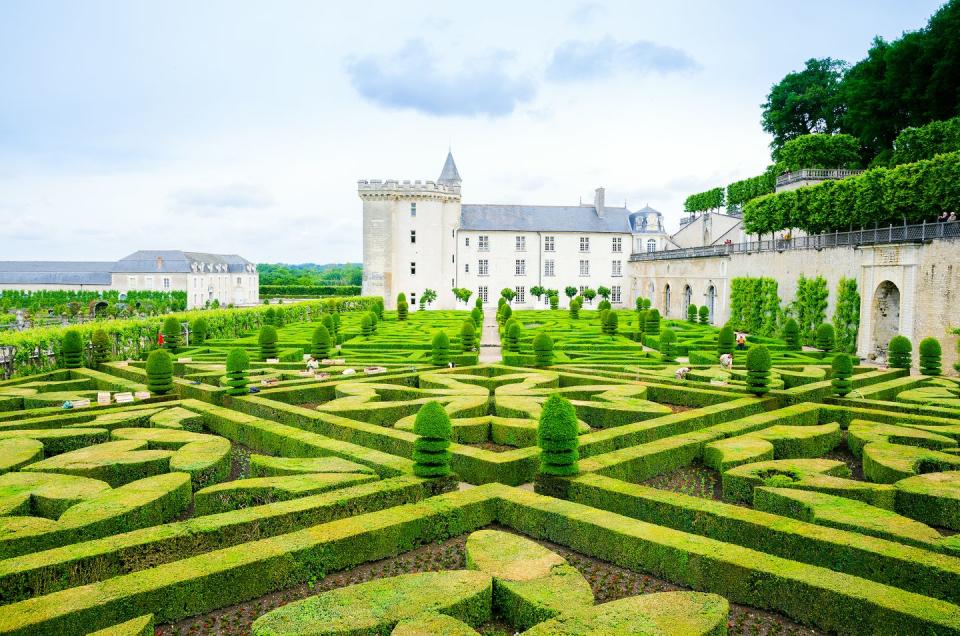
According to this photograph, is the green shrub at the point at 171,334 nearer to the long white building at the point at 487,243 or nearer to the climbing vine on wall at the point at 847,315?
the climbing vine on wall at the point at 847,315

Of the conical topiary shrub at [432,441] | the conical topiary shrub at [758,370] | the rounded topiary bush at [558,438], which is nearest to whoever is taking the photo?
the conical topiary shrub at [432,441]

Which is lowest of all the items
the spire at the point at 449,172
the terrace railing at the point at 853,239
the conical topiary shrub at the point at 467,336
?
the conical topiary shrub at the point at 467,336

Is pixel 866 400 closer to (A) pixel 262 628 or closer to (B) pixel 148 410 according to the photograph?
(A) pixel 262 628

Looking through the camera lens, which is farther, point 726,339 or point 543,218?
point 543,218

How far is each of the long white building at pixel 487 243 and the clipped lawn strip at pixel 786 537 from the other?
46789mm

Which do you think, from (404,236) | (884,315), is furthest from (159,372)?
(404,236)

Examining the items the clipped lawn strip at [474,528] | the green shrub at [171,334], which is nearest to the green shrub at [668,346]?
the clipped lawn strip at [474,528]

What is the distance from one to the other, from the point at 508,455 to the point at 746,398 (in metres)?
6.45

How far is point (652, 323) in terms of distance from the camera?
27.9 metres

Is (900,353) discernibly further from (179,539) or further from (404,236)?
(404,236)

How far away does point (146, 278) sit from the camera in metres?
Answer: 72.9

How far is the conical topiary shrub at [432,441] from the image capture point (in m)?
8.25

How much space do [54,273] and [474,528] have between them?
295 feet

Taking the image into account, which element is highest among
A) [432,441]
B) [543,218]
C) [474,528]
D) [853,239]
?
[543,218]
